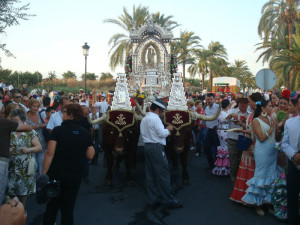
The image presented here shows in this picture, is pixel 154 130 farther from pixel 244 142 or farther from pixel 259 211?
pixel 259 211

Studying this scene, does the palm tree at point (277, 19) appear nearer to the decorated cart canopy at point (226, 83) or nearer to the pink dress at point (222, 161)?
the decorated cart canopy at point (226, 83)

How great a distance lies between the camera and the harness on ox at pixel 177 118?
20.5ft

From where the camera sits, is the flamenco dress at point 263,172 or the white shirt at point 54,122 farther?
the white shirt at point 54,122

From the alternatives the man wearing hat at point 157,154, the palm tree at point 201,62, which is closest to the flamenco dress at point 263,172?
the man wearing hat at point 157,154

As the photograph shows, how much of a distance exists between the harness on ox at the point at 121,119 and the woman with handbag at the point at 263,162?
8.99 feet

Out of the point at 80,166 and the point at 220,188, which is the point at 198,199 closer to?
the point at 220,188

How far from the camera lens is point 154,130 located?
4.96m

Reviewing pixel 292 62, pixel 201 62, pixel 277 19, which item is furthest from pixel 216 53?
pixel 292 62

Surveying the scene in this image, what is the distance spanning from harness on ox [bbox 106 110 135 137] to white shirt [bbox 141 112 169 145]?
1.28 meters

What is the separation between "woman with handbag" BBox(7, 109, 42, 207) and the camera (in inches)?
161

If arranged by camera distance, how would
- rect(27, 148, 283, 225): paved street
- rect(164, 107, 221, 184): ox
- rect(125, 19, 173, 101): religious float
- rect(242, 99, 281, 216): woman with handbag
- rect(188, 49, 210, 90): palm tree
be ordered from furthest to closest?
1. rect(188, 49, 210, 90): palm tree
2. rect(125, 19, 173, 101): religious float
3. rect(164, 107, 221, 184): ox
4. rect(242, 99, 281, 216): woman with handbag
5. rect(27, 148, 283, 225): paved street

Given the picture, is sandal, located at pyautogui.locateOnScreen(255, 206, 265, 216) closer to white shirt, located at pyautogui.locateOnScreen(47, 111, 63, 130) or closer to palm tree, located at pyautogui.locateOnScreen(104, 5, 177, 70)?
white shirt, located at pyautogui.locateOnScreen(47, 111, 63, 130)

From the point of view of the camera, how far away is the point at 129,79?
1416 cm

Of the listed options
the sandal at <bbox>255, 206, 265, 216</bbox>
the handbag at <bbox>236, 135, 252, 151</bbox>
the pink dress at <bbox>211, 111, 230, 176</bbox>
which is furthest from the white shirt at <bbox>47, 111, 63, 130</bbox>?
the sandal at <bbox>255, 206, 265, 216</bbox>
